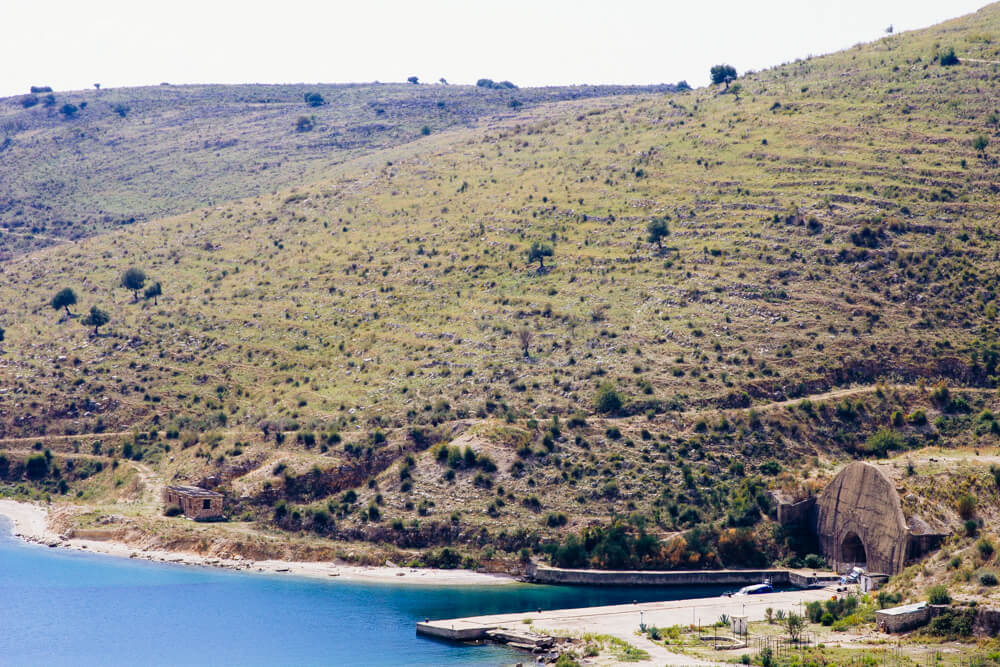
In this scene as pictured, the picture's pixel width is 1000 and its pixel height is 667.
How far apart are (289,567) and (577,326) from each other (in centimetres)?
2996

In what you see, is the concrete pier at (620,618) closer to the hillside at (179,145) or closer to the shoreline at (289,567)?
the shoreline at (289,567)

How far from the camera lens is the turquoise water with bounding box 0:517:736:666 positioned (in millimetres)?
51688

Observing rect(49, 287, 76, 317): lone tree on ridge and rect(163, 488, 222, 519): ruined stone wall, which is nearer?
rect(163, 488, 222, 519): ruined stone wall

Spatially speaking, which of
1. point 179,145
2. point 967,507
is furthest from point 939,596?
point 179,145

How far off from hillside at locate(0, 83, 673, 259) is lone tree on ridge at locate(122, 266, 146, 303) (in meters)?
35.8

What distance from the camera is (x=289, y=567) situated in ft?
219

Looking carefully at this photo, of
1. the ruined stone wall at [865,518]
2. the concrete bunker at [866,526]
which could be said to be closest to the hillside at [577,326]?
the ruined stone wall at [865,518]

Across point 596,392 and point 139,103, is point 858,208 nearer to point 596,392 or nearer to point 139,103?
point 596,392

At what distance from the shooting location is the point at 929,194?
3674 inches

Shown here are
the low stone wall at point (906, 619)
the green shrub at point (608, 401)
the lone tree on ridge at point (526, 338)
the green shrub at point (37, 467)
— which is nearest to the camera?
the low stone wall at point (906, 619)

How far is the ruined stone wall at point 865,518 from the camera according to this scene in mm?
58062

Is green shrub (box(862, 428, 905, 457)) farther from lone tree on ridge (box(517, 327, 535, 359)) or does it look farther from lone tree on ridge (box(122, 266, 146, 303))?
lone tree on ridge (box(122, 266, 146, 303))

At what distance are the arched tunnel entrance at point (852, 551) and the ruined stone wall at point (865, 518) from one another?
0.23 feet

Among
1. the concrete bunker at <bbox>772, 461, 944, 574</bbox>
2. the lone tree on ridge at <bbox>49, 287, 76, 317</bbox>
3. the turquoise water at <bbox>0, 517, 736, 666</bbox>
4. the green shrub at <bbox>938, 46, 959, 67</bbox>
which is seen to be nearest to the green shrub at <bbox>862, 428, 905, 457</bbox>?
the concrete bunker at <bbox>772, 461, 944, 574</bbox>
